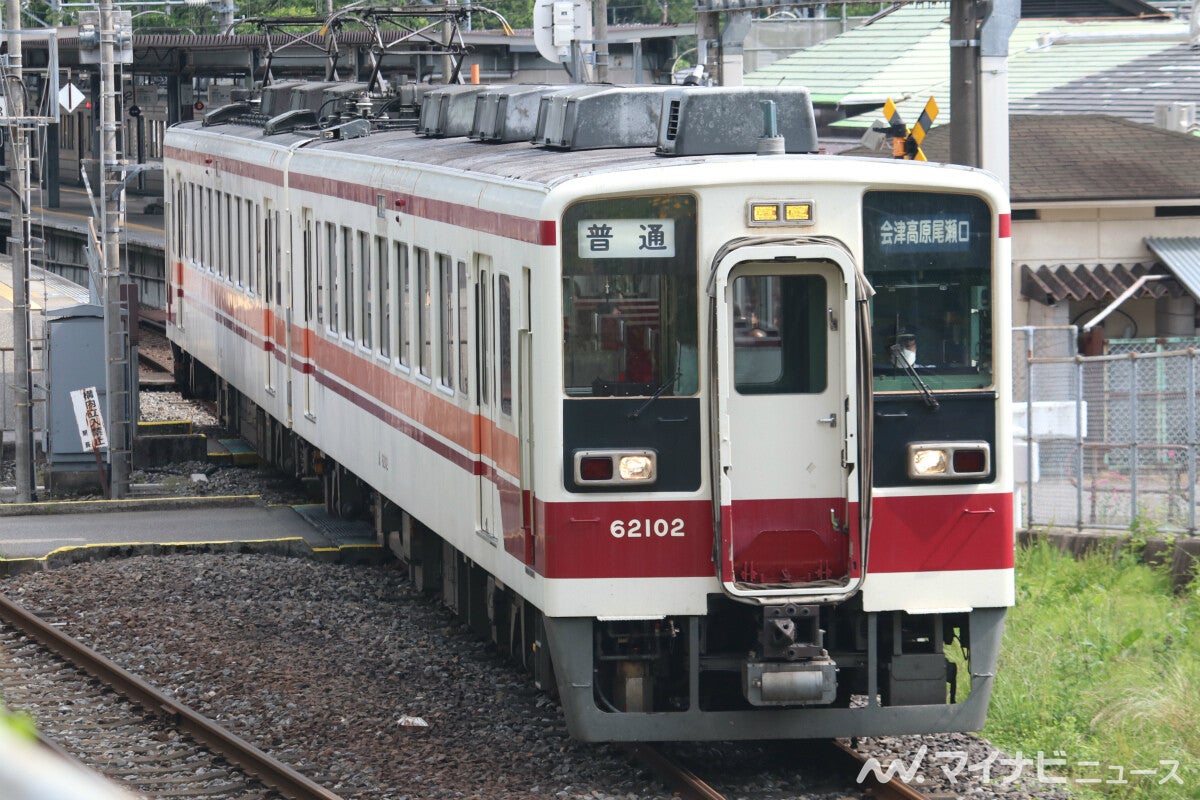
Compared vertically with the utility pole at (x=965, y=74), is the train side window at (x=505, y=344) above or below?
below

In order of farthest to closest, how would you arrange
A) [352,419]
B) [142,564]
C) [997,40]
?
[142,564]
[352,419]
[997,40]

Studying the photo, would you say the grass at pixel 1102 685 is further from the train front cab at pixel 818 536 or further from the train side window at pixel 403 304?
the train side window at pixel 403 304

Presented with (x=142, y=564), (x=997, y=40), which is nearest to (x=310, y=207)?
(x=142, y=564)

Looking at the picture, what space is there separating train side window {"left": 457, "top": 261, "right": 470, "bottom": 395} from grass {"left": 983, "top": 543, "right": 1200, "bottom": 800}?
2.79 meters

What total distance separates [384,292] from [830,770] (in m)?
4.24

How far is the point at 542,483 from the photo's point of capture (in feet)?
23.8

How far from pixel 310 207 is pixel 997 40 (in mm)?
4690

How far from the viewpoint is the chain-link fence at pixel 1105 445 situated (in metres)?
12.3

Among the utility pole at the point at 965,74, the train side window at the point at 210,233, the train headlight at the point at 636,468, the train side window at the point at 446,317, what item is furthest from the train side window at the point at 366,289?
the train side window at the point at 210,233

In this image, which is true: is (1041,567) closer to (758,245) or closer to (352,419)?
(352,419)

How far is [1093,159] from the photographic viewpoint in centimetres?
2020

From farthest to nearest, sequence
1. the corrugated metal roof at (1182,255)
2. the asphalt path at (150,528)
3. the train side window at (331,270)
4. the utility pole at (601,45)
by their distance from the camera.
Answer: the utility pole at (601,45)
the corrugated metal roof at (1182,255)
the asphalt path at (150,528)
the train side window at (331,270)

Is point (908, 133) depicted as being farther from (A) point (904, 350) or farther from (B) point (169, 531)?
(B) point (169, 531)

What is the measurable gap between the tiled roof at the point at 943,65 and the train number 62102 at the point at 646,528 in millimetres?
14296
